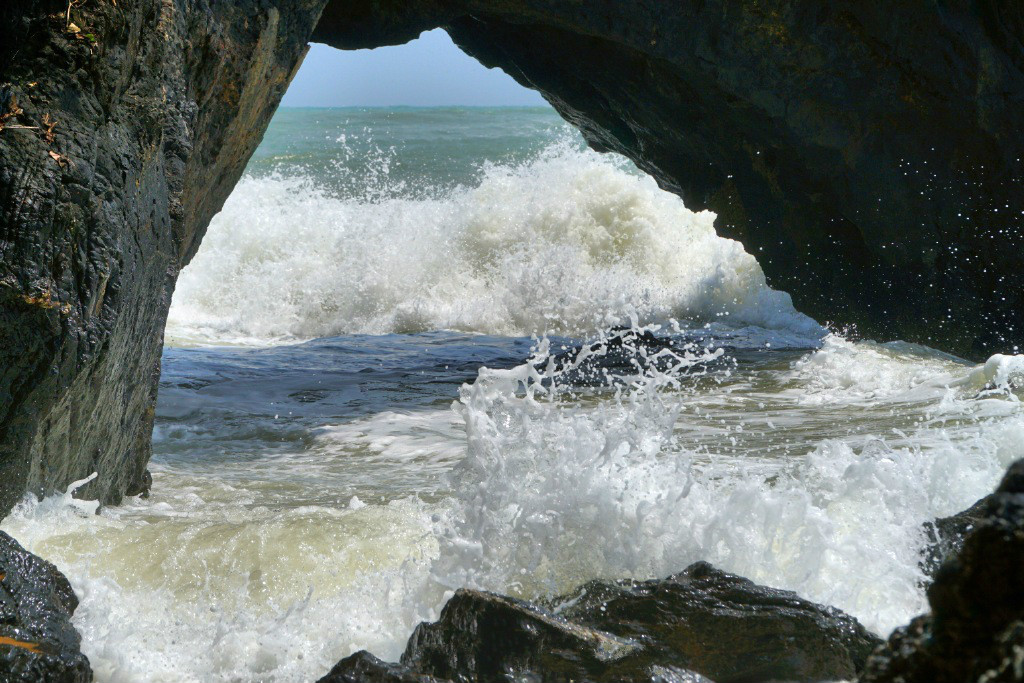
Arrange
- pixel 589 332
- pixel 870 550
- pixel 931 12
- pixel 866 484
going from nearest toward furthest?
1. pixel 870 550
2. pixel 866 484
3. pixel 931 12
4. pixel 589 332

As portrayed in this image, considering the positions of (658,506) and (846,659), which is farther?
(658,506)

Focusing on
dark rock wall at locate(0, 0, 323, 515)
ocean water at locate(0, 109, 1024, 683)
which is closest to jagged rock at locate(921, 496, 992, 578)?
ocean water at locate(0, 109, 1024, 683)

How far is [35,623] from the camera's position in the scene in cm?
295

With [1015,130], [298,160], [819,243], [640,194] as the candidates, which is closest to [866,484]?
[1015,130]

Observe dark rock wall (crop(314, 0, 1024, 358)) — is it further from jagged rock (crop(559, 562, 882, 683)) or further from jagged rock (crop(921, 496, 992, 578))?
jagged rock (crop(559, 562, 882, 683))

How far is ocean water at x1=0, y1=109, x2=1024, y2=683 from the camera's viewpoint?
3379 mm

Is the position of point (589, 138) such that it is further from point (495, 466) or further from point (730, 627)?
point (730, 627)

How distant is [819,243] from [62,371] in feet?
21.4

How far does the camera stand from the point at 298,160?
2480 centimetres

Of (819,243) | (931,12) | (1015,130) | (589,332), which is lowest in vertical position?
(589,332)

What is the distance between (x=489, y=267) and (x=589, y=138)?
12.7ft

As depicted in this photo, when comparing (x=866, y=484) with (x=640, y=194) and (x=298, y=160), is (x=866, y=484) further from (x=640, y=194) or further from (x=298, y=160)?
(x=298, y=160)

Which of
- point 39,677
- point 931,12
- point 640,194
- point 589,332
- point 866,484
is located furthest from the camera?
point 640,194

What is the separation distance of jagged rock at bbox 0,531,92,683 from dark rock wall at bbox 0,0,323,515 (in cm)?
44
